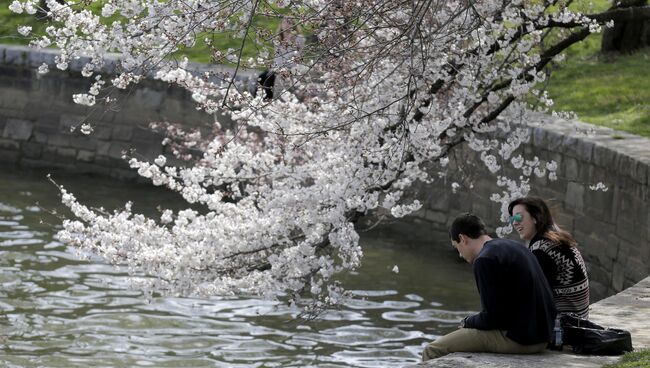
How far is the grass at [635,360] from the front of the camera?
7047 millimetres

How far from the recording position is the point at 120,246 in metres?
11.4

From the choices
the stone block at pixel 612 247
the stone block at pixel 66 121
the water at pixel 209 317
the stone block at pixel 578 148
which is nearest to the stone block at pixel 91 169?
the stone block at pixel 66 121

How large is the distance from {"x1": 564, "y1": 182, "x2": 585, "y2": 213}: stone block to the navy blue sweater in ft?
21.0

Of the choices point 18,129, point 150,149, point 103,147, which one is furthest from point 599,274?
point 18,129

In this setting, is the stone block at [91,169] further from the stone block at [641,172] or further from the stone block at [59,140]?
the stone block at [641,172]

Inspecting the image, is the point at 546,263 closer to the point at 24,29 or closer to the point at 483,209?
the point at 24,29

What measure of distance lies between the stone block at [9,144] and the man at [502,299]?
14.7 metres

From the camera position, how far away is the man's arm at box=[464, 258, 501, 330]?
715 cm

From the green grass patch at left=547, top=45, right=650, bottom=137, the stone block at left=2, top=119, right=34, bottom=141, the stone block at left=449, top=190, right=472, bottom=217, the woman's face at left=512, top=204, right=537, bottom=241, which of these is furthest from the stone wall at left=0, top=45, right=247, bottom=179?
the woman's face at left=512, top=204, right=537, bottom=241

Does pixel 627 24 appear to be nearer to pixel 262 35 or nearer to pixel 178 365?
pixel 178 365

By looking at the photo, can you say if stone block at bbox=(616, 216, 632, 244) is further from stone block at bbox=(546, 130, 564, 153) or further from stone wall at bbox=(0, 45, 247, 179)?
stone wall at bbox=(0, 45, 247, 179)

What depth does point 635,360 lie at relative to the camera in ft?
23.6

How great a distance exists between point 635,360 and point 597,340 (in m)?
Result: 0.27

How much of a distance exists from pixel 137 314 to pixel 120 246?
1.69 meters
